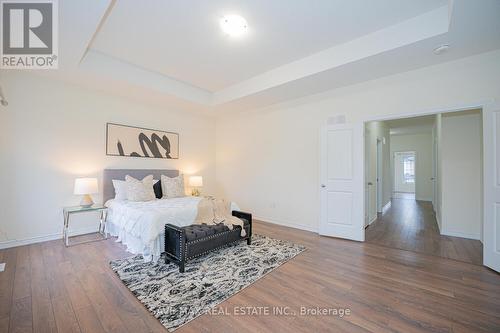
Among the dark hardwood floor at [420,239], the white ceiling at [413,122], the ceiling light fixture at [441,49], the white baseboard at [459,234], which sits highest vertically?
the ceiling light fixture at [441,49]

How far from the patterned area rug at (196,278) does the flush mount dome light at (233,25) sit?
3.13 metres

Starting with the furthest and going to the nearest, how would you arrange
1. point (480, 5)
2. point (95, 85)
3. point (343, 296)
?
point (95, 85) < point (343, 296) < point (480, 5)

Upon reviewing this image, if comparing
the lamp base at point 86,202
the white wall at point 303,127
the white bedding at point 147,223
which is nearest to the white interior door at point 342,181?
the white wall at point 303,127

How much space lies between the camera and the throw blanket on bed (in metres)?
3.37

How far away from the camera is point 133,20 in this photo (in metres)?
2.71

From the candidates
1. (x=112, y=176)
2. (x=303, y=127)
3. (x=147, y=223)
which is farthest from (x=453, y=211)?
(x=112, y=176)

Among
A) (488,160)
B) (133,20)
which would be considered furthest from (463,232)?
(133,20)

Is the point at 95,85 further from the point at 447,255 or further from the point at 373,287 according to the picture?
the point at 447,255

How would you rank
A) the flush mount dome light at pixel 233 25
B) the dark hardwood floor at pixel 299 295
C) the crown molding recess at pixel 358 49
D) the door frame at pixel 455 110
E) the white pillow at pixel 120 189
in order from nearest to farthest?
the dark hardwood floor at pixel 299 295
the crown molding recess at pixel 358 49
the flush mount dome light at pixel 233 25
the door frame at pixel 455 110
the white pillow at pixel 120 189

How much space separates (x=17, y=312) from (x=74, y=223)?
2428 millimetres

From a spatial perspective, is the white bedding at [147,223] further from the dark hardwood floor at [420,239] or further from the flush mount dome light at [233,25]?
the dark hardwood floor at [420,239]

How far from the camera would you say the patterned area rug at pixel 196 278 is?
2.02m

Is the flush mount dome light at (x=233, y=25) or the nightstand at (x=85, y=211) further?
the nightstand at (x=85, y=211)

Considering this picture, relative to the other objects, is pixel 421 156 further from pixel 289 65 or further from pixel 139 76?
pixel 139 76
